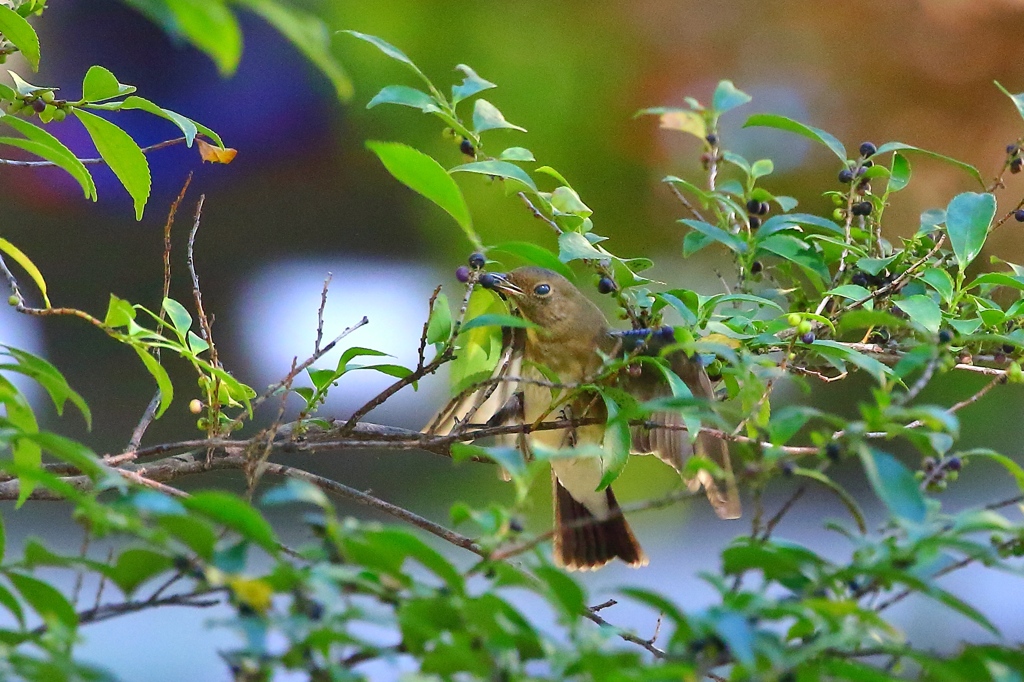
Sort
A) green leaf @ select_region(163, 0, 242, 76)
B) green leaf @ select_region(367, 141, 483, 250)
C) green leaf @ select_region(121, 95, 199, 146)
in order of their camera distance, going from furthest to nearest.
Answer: green leaf @ select_region(121, 95, 199, 146) < green leaf @ select_region(367, 141, 483, 250) < green leaf @ select_region(163, 0, 242, 76)

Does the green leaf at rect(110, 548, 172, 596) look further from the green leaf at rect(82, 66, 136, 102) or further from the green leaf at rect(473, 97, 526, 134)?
the green leaf at rect(473, 97, 526, 134)

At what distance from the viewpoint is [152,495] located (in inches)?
28.6

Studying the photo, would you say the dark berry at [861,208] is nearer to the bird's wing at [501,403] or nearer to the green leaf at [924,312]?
the green leaf at [924,312]

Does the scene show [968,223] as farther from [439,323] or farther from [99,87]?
[99,87]

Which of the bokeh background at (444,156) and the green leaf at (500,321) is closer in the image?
the green leaf at (500,321)

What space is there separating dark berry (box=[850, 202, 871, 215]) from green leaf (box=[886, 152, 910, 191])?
67mm

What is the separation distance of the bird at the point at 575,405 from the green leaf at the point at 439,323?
0.10 m

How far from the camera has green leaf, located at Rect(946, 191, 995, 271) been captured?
140 cm

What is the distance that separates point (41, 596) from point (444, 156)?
2644 mm

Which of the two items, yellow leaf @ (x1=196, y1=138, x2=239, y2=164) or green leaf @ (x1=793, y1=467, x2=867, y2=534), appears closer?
green leaf @ (x1=793, y1=467, x2=867, y2=534)

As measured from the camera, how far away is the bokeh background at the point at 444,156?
11.4 feet

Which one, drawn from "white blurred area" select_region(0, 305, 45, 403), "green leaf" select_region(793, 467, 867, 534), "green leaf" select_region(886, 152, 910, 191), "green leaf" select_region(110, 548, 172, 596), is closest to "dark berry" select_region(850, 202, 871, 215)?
"green leaf" select_region(886, 152, 910, 191)

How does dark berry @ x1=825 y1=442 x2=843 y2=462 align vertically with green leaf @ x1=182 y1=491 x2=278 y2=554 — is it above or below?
above

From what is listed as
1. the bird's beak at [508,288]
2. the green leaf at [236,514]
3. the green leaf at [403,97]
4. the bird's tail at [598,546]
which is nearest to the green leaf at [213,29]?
the green leaf at [236,514]
